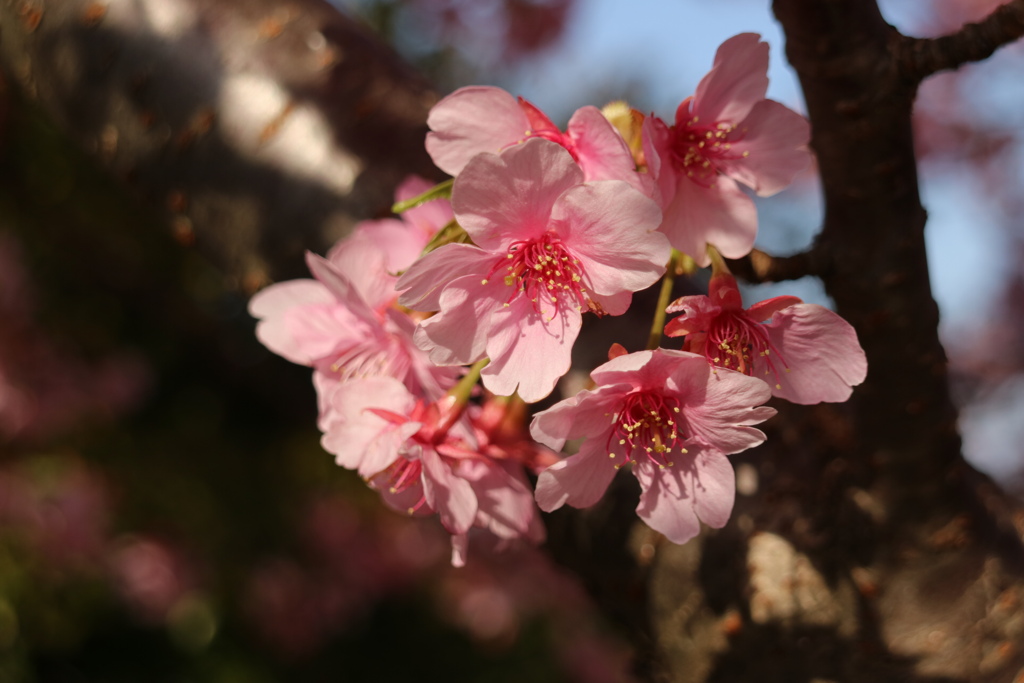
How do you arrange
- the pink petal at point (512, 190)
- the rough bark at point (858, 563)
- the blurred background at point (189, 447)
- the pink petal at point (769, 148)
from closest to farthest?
the pink petal at point (512, 190)
the pink petal at point (769, 148)
the rough bark at point (858, 563)
the blurred background at point (189, 447)

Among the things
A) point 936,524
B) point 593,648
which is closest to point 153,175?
point 936,524

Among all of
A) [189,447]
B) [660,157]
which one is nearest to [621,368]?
[660,157]

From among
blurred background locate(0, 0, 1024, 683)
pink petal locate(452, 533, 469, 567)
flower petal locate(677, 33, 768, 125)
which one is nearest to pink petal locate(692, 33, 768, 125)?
flower petal locate(677, 33, 768, 125)

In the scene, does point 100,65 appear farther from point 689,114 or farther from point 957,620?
point 957,620

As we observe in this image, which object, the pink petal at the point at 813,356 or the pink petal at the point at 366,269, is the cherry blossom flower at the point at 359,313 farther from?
the pink petal at the point at 813,356

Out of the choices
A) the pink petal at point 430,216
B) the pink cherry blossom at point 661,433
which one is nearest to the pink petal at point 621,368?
the pink cherry blossom at point 661,433
